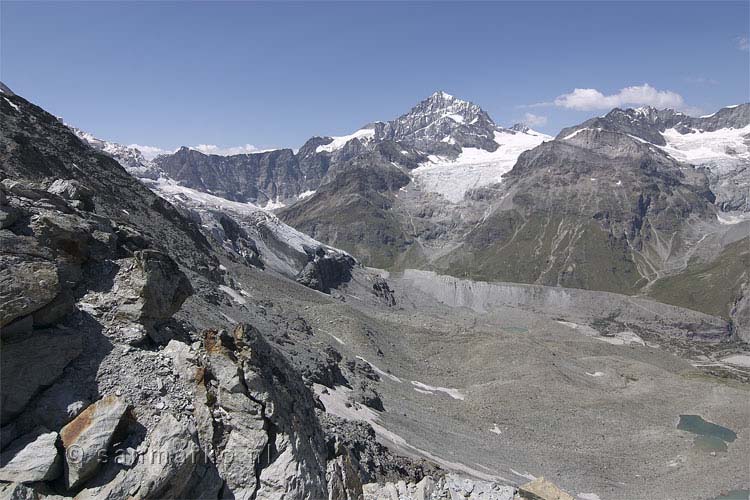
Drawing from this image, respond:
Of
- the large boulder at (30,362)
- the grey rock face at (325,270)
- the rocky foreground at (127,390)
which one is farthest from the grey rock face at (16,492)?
the grey rock face at (325,270)

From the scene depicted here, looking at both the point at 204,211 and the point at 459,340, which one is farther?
the point at 204,211

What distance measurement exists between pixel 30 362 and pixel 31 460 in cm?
275

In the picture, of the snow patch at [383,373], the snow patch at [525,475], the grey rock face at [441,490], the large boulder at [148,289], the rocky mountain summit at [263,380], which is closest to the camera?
the rocky mountain summit at [263,380]

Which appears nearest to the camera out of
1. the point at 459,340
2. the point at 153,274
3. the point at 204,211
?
the point at 153,274

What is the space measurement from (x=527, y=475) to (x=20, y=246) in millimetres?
45292

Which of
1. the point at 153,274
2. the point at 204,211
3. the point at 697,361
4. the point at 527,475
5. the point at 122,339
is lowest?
the point at 697,361

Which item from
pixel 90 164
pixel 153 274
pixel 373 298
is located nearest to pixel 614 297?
pixel 373 298

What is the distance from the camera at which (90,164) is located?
72562 mm

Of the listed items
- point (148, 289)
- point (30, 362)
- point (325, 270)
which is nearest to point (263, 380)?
point (148, 289)

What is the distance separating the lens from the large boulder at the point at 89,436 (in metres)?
12.4

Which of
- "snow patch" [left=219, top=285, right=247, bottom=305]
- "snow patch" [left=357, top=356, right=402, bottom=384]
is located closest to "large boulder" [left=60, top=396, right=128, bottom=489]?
"snow patch" [left=219, top=285, right=247, bottom=305]

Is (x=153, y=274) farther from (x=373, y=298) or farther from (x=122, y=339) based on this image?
(x=373, y=298)

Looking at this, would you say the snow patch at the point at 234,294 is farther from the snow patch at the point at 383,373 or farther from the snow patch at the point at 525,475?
the snow patch at the point at 525,475

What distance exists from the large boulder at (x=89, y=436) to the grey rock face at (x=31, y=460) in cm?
27
